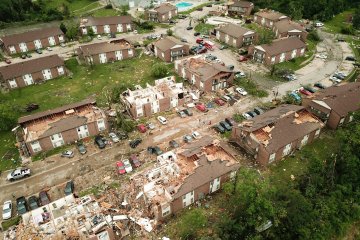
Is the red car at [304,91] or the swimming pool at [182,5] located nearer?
the red car at [304,91]

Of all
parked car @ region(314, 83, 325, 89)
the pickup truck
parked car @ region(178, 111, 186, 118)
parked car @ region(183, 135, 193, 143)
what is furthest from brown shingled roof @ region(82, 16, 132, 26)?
the pickup truck

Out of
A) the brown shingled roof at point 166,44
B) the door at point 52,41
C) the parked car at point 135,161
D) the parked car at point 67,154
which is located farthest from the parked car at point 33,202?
the door at point 52,41

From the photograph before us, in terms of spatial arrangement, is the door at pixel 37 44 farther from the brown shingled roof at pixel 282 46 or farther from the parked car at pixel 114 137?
the brown shingled roof at pixel 282 46

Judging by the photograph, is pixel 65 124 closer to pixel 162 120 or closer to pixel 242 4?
pixel 162 120

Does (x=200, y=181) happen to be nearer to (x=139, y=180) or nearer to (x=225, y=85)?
(x=139, y=180)

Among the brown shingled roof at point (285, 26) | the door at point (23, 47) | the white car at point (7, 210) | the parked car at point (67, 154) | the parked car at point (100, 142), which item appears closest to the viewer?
the white car at point (7, 210)

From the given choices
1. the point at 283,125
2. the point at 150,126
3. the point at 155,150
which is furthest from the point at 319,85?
the point at 155,150

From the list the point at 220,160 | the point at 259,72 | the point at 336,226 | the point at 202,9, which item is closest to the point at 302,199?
the point at 336,226
